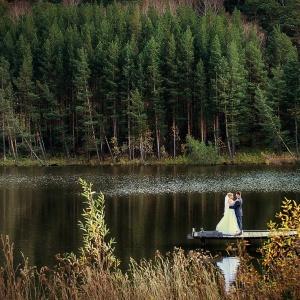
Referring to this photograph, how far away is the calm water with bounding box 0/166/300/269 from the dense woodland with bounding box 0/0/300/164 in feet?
34.2

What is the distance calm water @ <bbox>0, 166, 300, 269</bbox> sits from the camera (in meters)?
27.6

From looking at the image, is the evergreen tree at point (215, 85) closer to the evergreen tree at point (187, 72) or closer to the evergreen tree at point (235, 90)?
the evergreen tree at point (235, 90)

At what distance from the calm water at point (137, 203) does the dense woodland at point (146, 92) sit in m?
10.4

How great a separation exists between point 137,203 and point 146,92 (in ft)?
127

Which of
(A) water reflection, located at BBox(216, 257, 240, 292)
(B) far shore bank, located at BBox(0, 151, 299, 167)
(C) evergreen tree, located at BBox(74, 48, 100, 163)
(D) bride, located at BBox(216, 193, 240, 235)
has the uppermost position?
(C) evergreen tree, located at BBox(74, 48, 100, 163)

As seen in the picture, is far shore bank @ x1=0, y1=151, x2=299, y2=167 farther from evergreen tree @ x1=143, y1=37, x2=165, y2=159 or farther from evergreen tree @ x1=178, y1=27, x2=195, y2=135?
evergreen tree @ x1=178, y1=27, x2=195, y2=135

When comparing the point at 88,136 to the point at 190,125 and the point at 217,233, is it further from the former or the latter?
the point at 217,233

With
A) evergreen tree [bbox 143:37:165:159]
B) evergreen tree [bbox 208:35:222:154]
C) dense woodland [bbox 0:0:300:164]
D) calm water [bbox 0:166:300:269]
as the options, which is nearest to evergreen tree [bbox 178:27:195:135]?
dense woodland [bbox 0:0:300:164]

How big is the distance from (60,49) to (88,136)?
1225 cm

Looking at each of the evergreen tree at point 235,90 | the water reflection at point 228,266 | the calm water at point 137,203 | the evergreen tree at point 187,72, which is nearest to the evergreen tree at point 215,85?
the evergreen tree at point 235,90

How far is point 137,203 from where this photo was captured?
131 feet

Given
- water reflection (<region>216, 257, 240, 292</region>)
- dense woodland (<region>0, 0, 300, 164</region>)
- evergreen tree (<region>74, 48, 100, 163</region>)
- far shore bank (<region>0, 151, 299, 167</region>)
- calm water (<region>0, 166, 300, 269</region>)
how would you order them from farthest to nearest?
evergreen tree (<region>74, 48, 100, 163</region>), dense woodland (<region>0, 0, 300, 164</region>), far shore bank (<region>0, 151, 299, 167</region>), calm water (<region>0, 166, 300, 269</region>), water reflection (<region>216, 257, 240, 292</region>)

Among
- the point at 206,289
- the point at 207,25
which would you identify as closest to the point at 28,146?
the point at 207,25

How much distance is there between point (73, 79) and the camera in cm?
7981
